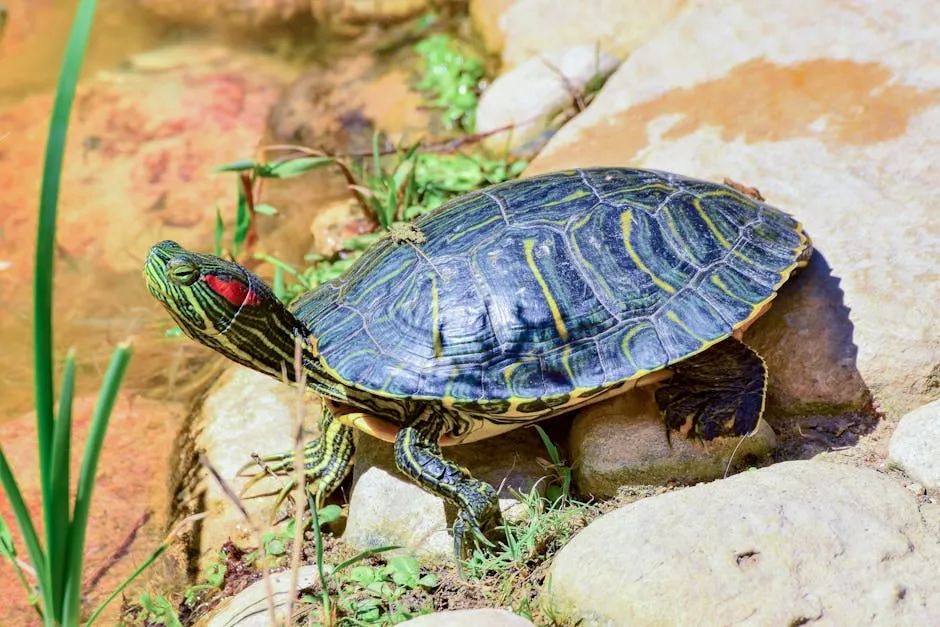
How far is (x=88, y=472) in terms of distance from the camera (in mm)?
2092

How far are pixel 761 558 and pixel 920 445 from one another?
3.00 ft

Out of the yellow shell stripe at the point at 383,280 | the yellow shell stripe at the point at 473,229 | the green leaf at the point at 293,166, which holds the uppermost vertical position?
the green leaf at the point at 293,166

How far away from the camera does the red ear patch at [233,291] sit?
3.21 metres

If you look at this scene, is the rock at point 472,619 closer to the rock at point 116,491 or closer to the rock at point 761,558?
the rock at point 761,558

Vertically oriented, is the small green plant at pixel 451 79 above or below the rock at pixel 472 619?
above

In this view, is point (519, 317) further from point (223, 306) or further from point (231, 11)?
point (231, 11)

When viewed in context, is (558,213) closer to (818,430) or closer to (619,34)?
(818,430)

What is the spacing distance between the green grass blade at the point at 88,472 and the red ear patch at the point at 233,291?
40.9 inches

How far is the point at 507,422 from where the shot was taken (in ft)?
11.1

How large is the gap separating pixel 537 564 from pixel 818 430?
1.30 m

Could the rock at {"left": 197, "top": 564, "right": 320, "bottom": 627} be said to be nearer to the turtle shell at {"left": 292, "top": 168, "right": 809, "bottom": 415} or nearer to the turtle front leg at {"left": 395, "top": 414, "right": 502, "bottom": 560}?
the turtle front leg at {"left": 395, "top": 414, "right": 502, "bottom": 560}

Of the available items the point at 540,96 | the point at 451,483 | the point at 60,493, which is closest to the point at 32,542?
the point at 60,493

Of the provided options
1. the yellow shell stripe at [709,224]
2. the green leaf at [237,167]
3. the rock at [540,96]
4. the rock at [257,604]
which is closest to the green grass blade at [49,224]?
the rock at [257,604]

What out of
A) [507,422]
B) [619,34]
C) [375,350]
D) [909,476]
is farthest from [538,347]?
[619,34]
